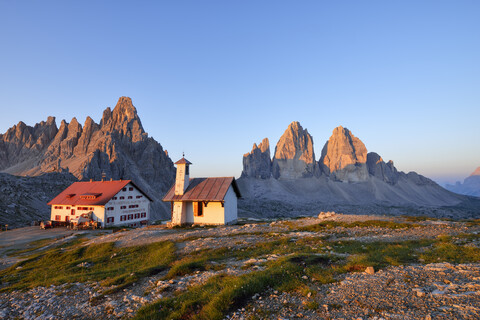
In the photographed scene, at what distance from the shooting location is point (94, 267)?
728 inches

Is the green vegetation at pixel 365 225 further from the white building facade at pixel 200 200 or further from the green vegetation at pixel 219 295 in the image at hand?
the green vegetation at pixel 219 295

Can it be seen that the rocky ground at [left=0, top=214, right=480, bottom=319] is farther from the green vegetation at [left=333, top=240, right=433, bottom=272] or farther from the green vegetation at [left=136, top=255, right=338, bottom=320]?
the green vegetation at [left=333, top=240, right=433, bottom=272]

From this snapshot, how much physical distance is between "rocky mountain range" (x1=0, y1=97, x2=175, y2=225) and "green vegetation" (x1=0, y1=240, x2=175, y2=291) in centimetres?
12503

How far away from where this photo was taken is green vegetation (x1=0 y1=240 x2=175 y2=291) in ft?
47.5

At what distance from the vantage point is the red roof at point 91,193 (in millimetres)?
50853

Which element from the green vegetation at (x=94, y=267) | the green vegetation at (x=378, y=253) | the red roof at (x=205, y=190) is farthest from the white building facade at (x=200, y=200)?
the green vegetation at (x=378, y=253)

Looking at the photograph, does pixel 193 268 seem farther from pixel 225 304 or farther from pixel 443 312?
pixel 443 312

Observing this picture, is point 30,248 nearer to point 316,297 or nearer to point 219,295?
point 219,295

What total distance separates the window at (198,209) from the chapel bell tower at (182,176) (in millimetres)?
2901

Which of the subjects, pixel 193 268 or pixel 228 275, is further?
pixel 193 268

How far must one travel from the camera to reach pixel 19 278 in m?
18.2

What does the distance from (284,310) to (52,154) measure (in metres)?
209

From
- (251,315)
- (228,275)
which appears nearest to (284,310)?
(251,315)

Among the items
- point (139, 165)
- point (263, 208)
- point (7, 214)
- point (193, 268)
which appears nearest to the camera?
point (193, 268)
